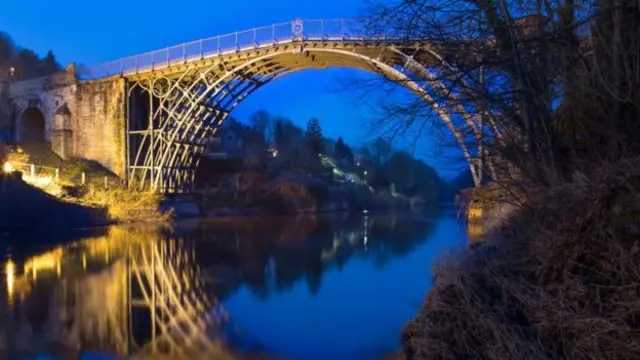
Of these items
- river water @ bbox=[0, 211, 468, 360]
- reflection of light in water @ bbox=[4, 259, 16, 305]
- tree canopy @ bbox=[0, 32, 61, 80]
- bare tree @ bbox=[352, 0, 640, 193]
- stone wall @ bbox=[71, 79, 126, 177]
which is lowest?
river water @ bbox=[0, 211, 468, 360]

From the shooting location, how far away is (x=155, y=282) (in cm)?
1234

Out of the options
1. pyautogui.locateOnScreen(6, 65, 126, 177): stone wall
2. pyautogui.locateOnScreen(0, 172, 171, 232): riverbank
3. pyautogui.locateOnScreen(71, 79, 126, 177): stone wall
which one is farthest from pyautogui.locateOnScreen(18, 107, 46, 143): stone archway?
pyautogui.locateOnScreen(0, 172, 171, 232): riverbank

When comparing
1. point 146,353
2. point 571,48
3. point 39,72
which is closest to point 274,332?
point 146,353

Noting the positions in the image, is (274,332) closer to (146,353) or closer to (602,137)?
(146,353)

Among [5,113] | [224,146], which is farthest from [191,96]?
[224,146]

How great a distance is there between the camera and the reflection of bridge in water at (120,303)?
743 centimetres

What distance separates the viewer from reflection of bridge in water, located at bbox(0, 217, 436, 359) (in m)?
7.69

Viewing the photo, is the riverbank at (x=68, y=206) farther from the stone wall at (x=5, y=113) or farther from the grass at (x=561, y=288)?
the grass at (x=561, y=288)

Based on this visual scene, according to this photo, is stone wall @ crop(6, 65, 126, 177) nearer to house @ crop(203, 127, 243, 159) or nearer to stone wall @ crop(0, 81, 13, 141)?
stone wall @ crop(0, 81, 13, 141)

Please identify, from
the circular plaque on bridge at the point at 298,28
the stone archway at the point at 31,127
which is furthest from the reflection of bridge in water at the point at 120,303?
the stone archway at the point at 31,127

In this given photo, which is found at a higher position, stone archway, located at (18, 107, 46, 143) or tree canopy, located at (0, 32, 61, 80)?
tree canopy, located at (0, 32, 61, 80)

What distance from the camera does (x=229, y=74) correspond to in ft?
102

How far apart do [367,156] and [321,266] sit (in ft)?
225

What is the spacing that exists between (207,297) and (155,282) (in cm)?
207
